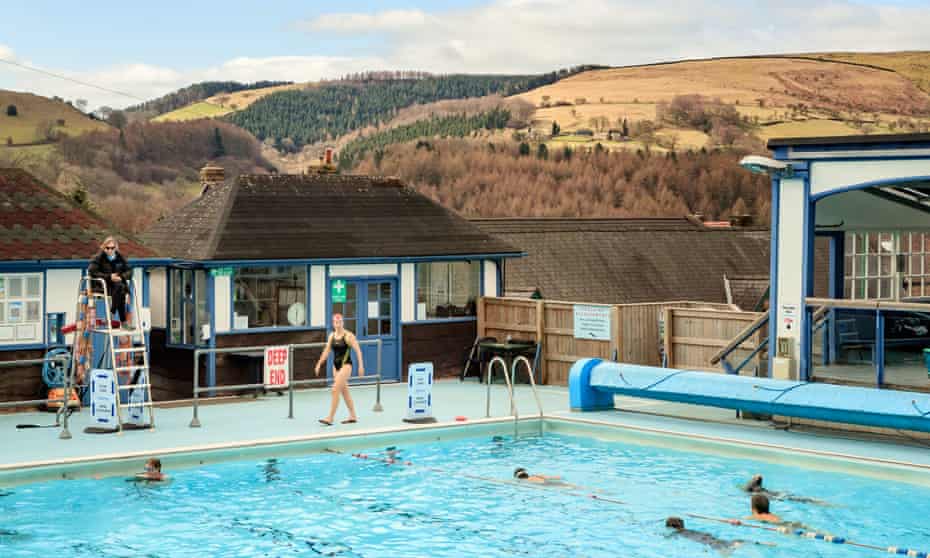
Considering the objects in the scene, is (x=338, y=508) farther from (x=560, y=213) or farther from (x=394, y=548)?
(x=560, y=213)

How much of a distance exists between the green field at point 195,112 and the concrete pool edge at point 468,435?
103762 millimetres

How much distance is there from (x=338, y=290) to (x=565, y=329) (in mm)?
4463

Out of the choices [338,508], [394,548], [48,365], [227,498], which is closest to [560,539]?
[394,548]

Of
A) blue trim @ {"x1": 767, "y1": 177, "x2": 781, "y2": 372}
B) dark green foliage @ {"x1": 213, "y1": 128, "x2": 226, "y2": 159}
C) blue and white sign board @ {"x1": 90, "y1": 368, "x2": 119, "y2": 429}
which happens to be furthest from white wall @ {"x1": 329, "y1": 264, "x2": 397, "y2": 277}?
dark green foliage @ {"x1": 213, "y1": 128, "x2": 226, "y2": 159}

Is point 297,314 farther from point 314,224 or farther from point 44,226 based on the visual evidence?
point 44,226

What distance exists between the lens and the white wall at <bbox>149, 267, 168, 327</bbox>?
25188 millimetres

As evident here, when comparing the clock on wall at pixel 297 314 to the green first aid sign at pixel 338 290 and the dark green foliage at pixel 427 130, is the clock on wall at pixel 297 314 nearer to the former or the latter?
the green first aid sign at pixel 338 290

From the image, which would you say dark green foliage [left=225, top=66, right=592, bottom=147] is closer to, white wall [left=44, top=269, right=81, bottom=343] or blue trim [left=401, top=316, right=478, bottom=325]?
blue trim [left=401, top=316, right=478, bottom=325]

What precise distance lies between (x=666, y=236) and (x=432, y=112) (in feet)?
264

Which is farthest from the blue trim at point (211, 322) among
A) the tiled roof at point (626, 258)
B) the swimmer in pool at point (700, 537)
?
the swimmer in pool at point (700, 537)

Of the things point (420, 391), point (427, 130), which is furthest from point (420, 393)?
point (427, 130)

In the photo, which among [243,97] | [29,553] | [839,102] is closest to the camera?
[29,553]

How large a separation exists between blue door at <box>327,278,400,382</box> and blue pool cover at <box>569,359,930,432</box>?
5.49 metres

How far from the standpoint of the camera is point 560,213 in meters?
86.9
